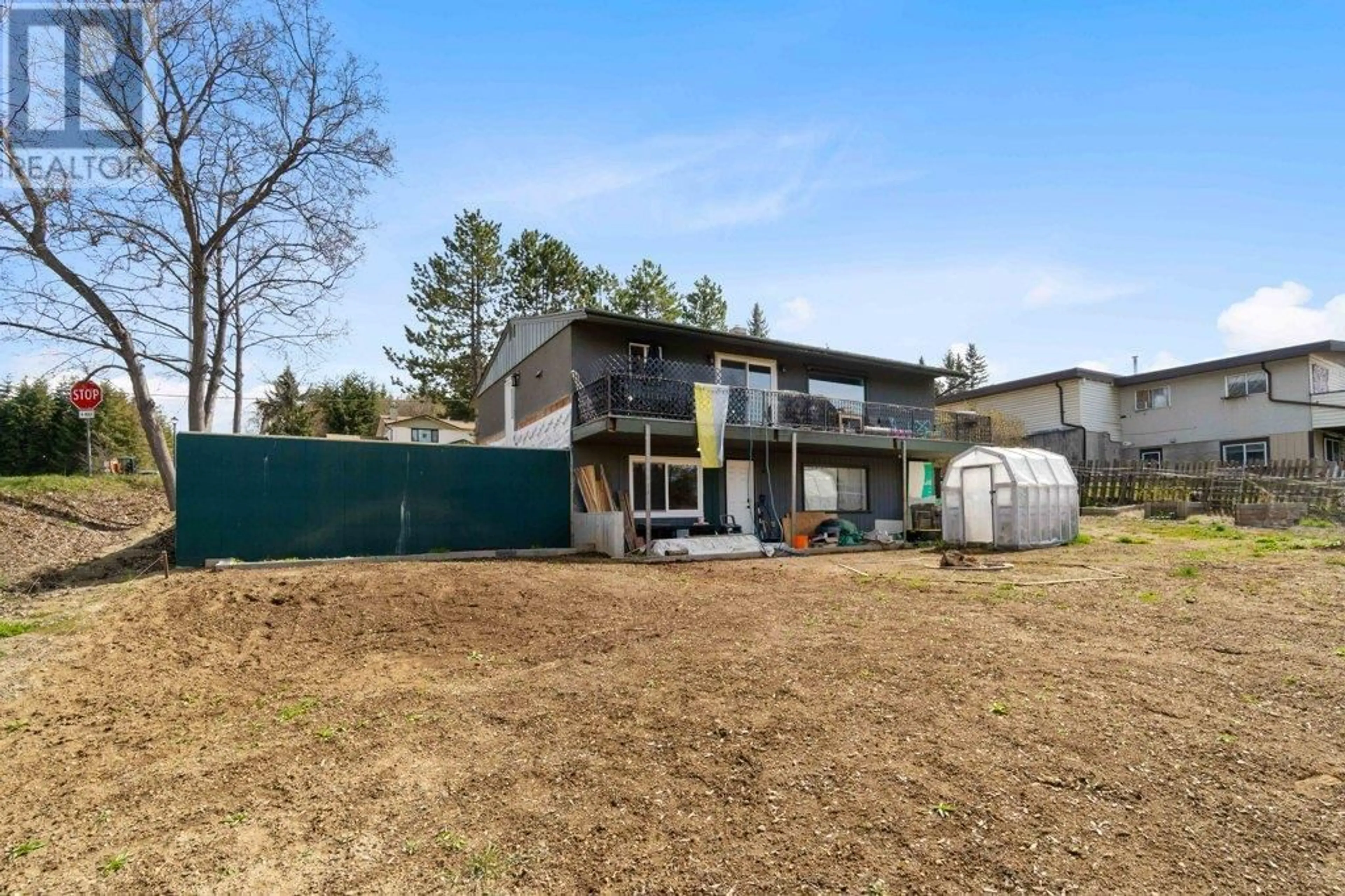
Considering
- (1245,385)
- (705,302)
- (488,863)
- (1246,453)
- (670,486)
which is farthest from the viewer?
(705,302)

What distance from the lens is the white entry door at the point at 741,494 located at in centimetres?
1639

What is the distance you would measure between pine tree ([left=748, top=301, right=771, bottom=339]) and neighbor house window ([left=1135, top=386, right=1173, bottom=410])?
35827mm

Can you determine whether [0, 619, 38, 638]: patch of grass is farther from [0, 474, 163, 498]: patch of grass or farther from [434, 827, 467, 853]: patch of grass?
[0, 474, 163, 498]: patch of grass

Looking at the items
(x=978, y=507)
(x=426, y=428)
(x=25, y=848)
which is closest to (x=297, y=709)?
(x=25, y=848)

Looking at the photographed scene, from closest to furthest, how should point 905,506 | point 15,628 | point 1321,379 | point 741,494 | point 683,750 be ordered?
point 683,750, point 15,628, point 741,494, point 905,506, point 1321,379

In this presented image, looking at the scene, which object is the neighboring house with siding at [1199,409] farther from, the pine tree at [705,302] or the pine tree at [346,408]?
the pine tree at [346,408]

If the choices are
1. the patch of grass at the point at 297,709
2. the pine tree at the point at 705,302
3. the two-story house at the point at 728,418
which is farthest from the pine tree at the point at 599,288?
the patch of grass at the point at 297,709

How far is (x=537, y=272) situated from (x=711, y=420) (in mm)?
23424

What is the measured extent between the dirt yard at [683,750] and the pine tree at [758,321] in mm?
54321

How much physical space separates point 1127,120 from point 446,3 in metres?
9.51

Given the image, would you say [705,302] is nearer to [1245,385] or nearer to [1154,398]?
[1154,398]

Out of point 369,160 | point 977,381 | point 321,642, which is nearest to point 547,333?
point 369,160

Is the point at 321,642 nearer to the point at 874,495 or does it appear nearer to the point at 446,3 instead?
the point at 446,3

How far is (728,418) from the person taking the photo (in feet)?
48.8
